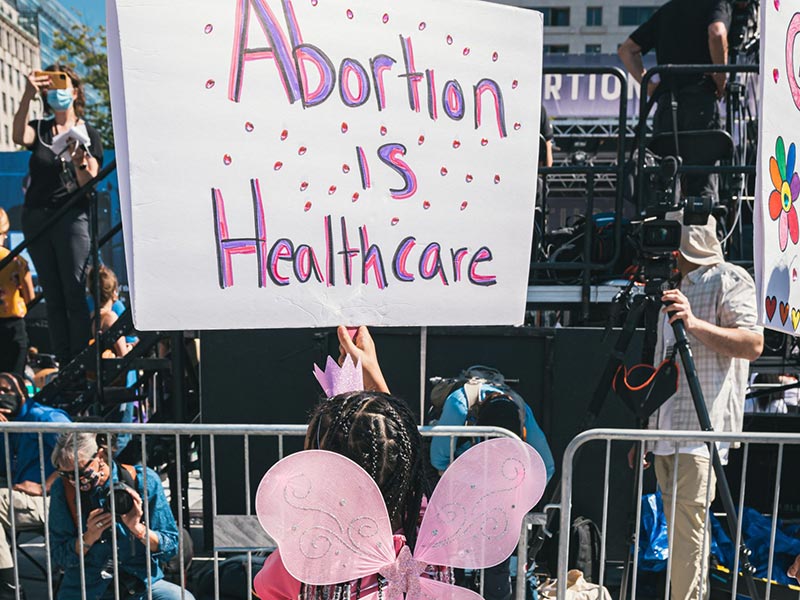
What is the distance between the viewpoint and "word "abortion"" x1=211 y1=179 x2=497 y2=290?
249cm

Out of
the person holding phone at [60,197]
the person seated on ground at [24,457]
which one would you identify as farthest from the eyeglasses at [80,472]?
the person holding phone at [60,197]

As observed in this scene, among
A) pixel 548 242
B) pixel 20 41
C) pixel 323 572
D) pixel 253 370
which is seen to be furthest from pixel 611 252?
pixel 20 41

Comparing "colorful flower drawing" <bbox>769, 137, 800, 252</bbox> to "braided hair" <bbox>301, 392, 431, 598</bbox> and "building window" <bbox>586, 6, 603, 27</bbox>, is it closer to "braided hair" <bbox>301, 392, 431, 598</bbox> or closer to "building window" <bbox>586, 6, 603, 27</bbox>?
"braided hair" <bbox>301, 392, 431, 598</bbox>

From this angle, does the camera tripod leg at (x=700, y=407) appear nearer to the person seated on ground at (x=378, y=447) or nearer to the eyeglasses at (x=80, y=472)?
the person seated on ground at (x=378, y=447)

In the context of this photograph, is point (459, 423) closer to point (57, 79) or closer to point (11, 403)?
point (11, 403)

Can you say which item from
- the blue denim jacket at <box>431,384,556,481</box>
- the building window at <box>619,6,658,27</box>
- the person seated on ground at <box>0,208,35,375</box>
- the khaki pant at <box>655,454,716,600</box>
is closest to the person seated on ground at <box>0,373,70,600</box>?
the person seated on ground at <box>0,208,35,375</box>

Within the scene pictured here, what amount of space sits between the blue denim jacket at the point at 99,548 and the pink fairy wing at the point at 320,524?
2.10m

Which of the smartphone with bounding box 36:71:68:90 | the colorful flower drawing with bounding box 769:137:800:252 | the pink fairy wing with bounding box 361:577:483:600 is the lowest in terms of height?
the pink fairy wing with bounding box 361:577:483:600

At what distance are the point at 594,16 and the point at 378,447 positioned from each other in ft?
163

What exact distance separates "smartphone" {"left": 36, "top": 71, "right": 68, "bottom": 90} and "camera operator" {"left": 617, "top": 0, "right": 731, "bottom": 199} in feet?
11.1

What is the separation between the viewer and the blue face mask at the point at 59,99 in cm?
485

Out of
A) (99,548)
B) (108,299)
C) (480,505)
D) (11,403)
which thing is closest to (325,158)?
(480,505)

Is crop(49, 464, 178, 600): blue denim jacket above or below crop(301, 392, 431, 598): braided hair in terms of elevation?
below

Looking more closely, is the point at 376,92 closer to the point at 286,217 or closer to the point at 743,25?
the point at 286,217
